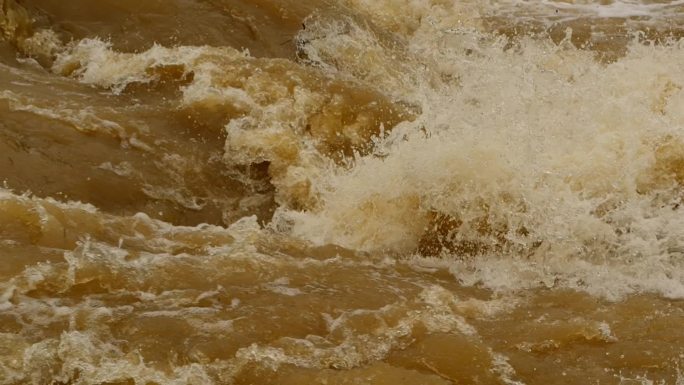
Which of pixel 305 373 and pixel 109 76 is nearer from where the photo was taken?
pixel 305 373

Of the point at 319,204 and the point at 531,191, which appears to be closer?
the point at 531,191

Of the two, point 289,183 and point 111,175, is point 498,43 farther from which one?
point 111,175

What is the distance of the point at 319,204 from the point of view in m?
5.06

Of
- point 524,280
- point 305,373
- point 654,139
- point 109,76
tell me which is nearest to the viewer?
point 305,373

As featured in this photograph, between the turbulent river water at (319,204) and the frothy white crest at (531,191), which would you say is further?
the frothy white crest at (531,191)

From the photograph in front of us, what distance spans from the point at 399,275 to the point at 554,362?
1043mm

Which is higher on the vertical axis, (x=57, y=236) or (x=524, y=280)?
(x=57, y=236)

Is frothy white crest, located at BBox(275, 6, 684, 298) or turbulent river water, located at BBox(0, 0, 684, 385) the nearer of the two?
turbulent river water, located at BBox(0, 0, 684, 385)

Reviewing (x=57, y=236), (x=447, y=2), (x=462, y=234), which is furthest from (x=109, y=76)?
(x=447, y=2)

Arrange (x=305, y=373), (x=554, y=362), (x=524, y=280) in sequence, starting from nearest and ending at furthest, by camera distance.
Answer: (x=305, y=373)
(x=554, y=362)
(x=524, y=280)

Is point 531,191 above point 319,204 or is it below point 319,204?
above

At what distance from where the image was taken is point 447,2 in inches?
393

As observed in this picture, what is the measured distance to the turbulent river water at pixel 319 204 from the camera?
331cm

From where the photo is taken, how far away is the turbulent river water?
3309 millimetres
